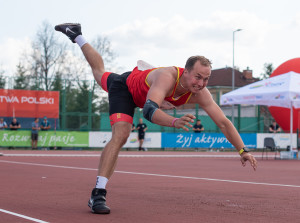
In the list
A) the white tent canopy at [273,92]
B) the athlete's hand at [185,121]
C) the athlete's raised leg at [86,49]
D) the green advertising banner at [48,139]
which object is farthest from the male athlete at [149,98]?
the green advertising banner at [48,139]

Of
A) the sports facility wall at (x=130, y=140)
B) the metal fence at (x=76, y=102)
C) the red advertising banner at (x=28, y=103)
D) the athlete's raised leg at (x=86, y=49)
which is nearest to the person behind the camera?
the athlete's raised leg at (x=86, y=49)

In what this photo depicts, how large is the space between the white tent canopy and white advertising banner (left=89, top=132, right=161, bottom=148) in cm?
925

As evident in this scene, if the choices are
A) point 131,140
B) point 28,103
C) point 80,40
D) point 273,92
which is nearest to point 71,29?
point 80,40

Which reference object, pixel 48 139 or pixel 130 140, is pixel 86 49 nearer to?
pixel 48 139

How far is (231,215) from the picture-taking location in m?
5.45

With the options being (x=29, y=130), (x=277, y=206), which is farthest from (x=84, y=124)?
(x=277, y=206)

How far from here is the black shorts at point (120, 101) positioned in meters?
5.81

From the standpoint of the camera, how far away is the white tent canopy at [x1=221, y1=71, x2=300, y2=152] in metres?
18.1

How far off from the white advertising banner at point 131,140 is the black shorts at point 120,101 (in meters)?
22.5

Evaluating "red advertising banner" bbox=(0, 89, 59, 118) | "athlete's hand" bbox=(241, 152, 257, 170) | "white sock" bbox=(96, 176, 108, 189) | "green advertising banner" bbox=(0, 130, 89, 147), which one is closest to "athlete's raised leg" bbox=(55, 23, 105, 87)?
"white sock" bbox=(96, 176, 108, 189)

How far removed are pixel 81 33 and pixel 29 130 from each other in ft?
69.3

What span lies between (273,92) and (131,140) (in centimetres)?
1201

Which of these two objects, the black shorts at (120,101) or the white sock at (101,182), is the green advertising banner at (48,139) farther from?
the white sock at (101,182)

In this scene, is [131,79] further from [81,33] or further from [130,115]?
[81,33]
